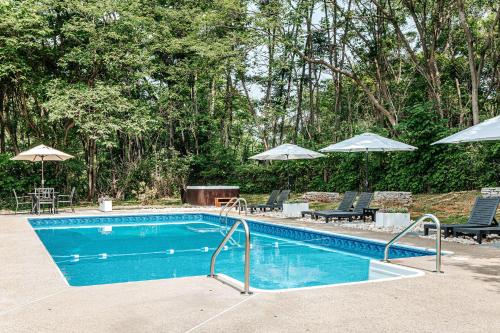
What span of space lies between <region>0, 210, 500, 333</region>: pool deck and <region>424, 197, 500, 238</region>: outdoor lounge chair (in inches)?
109

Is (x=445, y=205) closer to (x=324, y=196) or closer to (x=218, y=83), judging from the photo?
(x=324, y=196)

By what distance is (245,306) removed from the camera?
13.4 ft

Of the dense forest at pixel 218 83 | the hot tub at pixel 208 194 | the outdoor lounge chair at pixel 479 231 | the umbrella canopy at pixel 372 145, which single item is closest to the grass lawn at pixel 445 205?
the dense forest at pixel 218 83

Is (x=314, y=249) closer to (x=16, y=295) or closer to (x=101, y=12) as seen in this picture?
(x=16, y=295)

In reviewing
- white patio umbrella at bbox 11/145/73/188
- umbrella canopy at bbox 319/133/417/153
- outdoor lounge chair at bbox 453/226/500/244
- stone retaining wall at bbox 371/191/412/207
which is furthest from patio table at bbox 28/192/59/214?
outdoor lounge chair at bbox 453/226/500/244

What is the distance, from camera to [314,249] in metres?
9.20

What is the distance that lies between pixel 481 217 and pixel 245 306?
6301 mm

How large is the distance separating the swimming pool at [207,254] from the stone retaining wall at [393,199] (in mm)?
4327

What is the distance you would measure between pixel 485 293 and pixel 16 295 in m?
4.57

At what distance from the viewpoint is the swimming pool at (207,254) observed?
6.89 meters

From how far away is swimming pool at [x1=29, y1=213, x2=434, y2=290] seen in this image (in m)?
6.89

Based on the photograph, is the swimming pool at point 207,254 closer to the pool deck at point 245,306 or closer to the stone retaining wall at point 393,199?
the pool deck at point 245,306

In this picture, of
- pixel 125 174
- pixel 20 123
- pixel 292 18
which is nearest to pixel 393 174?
pixel 292 18

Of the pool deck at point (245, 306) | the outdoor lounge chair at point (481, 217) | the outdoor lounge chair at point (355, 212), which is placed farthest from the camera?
the outdoor lounge chair at point (355, 212)
